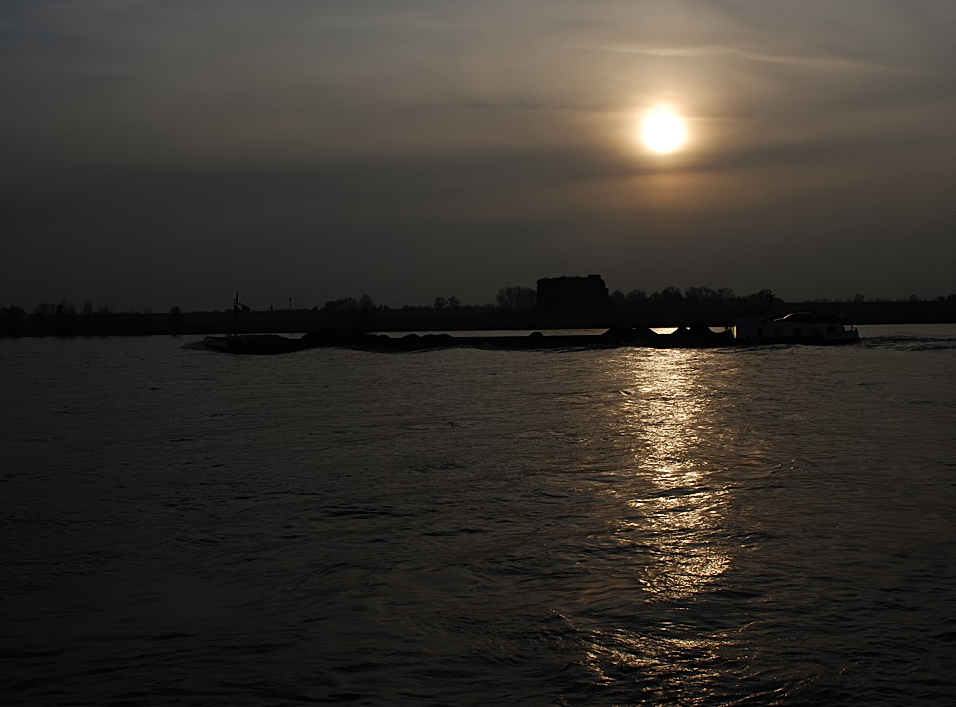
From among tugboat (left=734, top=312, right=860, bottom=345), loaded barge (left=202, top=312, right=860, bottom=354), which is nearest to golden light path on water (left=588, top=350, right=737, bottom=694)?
tugboat (left=734, top=312, right=860, bottom=345)

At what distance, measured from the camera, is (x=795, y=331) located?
94.4 meters

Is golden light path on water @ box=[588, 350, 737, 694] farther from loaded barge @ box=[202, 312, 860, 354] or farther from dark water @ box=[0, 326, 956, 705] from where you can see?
loaded barge @ box=[202, 312, 860, 354]

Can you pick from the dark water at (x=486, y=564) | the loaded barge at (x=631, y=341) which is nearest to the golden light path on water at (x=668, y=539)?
the dark water at (x=486, y=564)

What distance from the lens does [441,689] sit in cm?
760

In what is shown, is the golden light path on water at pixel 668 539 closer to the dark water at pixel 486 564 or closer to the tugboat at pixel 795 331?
the dark water at pixel 486 564

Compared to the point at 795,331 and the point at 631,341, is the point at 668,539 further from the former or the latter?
the point at 631,341

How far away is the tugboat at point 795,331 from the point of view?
301 feet

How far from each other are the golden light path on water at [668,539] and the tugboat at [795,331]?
67.5 m

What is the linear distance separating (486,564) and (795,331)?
294 feet

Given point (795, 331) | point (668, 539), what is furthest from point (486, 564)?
point (795, 331)

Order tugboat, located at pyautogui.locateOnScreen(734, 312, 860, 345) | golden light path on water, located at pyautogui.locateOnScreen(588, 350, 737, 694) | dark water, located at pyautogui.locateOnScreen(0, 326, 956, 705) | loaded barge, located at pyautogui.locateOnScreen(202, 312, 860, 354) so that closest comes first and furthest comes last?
dark water, located at pyautogui.locateOnScreen(0, 326, 956, 705) < golden light path on water, located at pyautogui.locateOnScreen(588, 350, 737, 694) < tugboat, located at pyautogui.locateOnScreen(734, 312, 860, 345) < loaded barge, located at pyautogui.locateOnScreen(202, 312, 860, 354)

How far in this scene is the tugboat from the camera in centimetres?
9188

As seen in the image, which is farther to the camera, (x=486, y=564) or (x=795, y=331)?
(x=795, y=331)

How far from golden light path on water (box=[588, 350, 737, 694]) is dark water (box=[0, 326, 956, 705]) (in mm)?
54
